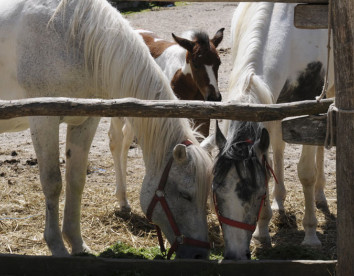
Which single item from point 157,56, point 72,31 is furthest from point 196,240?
point 157,56

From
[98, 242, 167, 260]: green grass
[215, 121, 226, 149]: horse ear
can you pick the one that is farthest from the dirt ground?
[215, 121, 226, 149]: horse ear

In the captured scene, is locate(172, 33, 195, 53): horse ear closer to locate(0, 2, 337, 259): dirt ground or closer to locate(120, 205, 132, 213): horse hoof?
locate(0, 2, 337, 259): dirt ground

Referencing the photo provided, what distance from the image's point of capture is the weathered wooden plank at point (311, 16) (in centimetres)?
333

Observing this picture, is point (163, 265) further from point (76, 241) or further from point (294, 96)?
point (294, 96)

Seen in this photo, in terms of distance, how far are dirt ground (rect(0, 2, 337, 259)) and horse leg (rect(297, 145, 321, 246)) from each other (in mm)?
135

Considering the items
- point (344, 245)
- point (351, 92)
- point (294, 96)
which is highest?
point (351, 92)

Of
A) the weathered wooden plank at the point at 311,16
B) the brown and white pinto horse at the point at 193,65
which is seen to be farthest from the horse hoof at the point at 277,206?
the weathered wooden plank at the point at 311,16

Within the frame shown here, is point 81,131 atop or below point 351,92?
below

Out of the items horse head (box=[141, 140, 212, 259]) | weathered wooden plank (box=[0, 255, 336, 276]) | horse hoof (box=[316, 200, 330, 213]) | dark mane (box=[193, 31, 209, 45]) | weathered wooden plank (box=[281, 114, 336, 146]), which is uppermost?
dark mane (box=[193, 31, 209, 45])

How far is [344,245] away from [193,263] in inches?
37.6

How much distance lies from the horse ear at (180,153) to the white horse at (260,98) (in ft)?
0.75

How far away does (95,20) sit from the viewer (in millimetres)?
4199

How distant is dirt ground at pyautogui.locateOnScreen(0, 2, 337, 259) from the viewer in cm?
500

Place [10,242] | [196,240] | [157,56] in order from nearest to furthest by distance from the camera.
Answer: [196,240], [10,242], [157,56]
